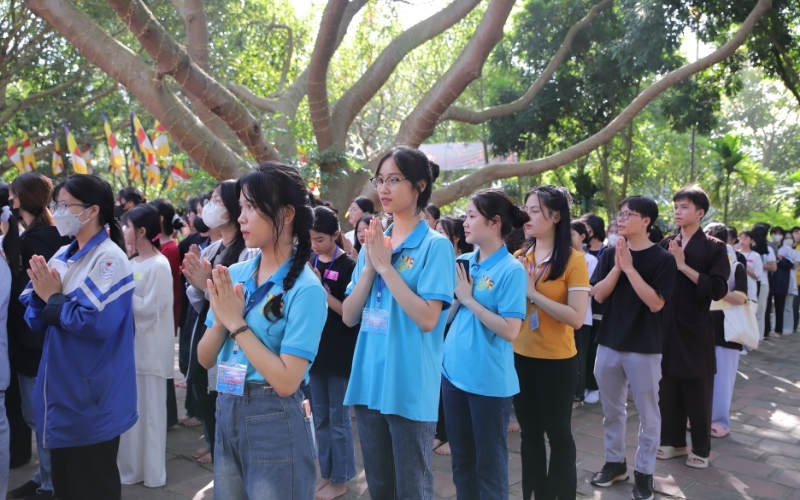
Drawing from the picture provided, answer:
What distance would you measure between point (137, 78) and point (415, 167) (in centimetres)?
527

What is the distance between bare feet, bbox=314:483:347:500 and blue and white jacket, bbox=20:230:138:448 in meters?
1.35

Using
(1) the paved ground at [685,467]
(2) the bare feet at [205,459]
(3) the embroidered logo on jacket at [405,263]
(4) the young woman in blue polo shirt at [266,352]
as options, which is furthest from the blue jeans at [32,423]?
(3) the embroidered logo on jacket at [405,263]

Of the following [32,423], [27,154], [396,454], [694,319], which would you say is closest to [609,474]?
[694,319]

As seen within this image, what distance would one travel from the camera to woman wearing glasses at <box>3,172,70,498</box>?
391 cm

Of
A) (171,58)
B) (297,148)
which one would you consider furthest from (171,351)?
(297,148)

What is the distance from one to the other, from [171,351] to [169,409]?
1296 millimetres

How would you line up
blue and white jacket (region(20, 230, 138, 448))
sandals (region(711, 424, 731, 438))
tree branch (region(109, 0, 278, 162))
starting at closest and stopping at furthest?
blue and white jacket (region(20, 230, 138, 448))
sandals (region(711, 424, 731, 438))
tree branch (region(109, 0, 278, 162))

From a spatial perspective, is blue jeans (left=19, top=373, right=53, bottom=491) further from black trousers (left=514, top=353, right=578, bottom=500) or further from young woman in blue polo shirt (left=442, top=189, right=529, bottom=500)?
black trousers (left=514, top=353, right=578, bottom=500)

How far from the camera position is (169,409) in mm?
5422

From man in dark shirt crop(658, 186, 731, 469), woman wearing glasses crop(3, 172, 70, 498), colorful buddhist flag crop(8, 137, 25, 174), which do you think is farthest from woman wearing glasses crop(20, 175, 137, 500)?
colorful buddhist flag crop(8, 137, 25, 174)

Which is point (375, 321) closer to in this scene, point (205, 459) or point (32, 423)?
point (205, 459)

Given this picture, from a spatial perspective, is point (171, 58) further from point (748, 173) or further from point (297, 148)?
point (748, 173)

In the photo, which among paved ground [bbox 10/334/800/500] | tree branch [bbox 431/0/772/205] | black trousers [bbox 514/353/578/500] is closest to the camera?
black trousers [bbox 514/353/578/500]

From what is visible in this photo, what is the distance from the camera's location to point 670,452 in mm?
4809
